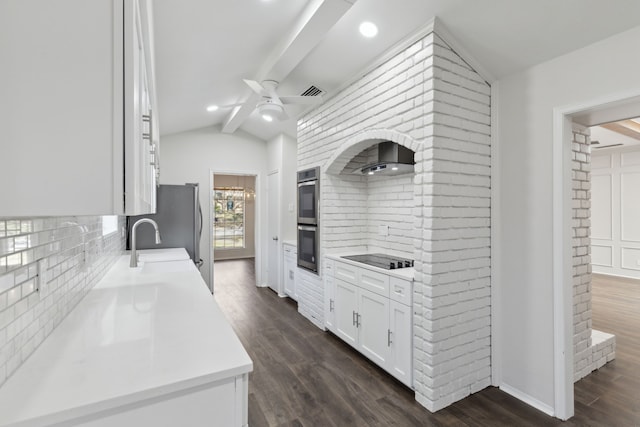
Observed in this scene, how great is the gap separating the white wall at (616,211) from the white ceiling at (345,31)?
5.82 metres

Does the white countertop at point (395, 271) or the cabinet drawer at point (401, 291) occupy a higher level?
the white countertop at point (395, 271)

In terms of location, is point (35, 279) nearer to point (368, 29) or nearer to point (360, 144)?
point (368, 29)

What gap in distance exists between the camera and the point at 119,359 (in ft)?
3.17

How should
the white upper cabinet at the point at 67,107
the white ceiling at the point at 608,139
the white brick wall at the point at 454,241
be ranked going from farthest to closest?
1. the white ceiling at the point at 608,139
2. the white brick wall at the point at 454,241
3. the white upper cabinet at the point at 67,107

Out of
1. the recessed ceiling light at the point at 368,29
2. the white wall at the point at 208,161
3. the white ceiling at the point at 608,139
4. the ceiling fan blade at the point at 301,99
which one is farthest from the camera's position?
the white wall at the point at 208,161

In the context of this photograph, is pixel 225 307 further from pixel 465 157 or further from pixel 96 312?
pixel 465 157

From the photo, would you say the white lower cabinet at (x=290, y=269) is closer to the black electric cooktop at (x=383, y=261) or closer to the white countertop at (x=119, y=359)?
the black electric cooktop at (x=383, y=261)

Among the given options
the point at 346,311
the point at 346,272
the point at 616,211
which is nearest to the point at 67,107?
the point at 346,272

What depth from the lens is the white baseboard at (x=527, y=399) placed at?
2160 mm

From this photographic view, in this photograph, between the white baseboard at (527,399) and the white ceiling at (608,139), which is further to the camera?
the white ceiling at (608,139)

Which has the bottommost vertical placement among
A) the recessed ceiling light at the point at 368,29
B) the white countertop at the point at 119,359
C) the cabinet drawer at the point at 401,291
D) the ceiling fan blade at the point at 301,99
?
the cabinet drawer at the point at 401,291

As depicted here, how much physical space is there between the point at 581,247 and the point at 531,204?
0.61 metres

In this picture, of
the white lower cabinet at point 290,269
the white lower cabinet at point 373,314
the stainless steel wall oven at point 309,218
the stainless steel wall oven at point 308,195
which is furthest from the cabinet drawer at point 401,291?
the white lower cabinet at point 290,269

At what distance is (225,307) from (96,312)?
3303 millimetres
